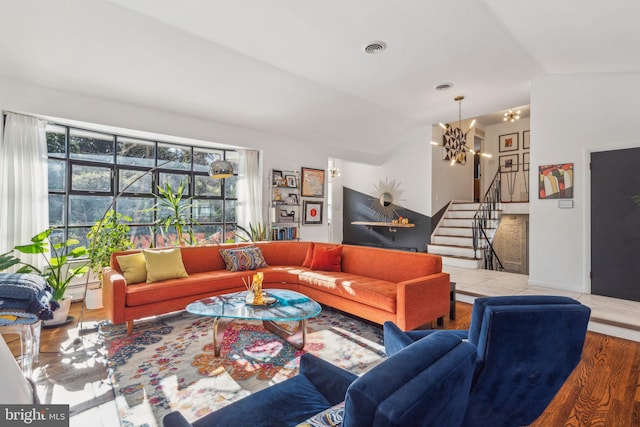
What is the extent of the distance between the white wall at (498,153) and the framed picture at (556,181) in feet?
16.1

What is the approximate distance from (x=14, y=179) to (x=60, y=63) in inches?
61.4

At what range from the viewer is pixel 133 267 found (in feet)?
11.6

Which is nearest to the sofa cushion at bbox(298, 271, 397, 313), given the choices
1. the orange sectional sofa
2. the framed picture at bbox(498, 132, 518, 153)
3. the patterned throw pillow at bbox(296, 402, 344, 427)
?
the orange sectional sofa

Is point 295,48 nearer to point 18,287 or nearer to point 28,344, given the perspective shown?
point 18,287

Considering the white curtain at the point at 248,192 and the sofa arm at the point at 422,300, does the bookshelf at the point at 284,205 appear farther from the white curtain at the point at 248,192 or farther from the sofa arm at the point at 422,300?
the sofa arm at the point at 422,300

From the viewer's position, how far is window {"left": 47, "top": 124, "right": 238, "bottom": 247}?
4.41m

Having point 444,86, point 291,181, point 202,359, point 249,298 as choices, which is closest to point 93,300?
point 202,359

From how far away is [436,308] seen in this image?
330 centimetres

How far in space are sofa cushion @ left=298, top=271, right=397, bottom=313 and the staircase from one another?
3.52m

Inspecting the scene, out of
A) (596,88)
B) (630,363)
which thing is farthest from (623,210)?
(630,363)

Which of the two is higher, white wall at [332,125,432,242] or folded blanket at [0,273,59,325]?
white wall at [332,125,432,242]

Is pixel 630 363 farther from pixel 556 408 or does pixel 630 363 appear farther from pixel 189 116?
pixel 189 116

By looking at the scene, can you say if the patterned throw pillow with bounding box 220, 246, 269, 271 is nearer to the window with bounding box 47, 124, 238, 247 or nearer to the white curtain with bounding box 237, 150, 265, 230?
the window with bounding box 47, 124, 238, 247

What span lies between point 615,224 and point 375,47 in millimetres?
4110
